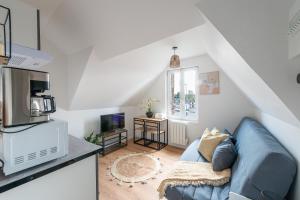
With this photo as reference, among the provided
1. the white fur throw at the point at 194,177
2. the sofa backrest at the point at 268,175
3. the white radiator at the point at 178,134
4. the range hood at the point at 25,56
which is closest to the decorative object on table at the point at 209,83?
the white radiator at the point at 178,134

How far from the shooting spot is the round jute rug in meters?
2.40

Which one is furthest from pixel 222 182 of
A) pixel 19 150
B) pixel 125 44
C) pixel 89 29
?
pixel 89 29

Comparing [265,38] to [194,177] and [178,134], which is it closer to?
[194,177]

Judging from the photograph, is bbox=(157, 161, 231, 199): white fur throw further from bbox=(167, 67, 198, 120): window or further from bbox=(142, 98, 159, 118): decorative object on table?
bbox=(142, 98, 159, 118): decorative object on table

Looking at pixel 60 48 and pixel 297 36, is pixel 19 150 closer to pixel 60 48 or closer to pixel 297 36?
pixel 297 36

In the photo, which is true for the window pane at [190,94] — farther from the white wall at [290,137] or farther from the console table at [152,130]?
the white wall at [290,137]

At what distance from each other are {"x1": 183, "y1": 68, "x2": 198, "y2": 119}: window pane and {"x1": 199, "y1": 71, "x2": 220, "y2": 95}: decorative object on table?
25 cm

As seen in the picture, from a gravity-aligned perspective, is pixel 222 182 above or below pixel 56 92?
below

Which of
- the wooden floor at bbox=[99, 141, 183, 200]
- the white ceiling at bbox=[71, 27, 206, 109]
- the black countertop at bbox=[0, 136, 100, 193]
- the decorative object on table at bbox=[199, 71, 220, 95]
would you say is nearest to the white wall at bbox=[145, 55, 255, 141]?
the decorative object on table at bbox=[199, 71, 220, 95]

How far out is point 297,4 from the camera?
2.57 feet

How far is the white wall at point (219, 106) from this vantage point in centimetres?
292

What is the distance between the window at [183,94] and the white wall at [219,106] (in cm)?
22

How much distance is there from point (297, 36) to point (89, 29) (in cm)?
205

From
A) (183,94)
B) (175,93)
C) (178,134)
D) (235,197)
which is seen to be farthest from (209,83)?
(235,197)
